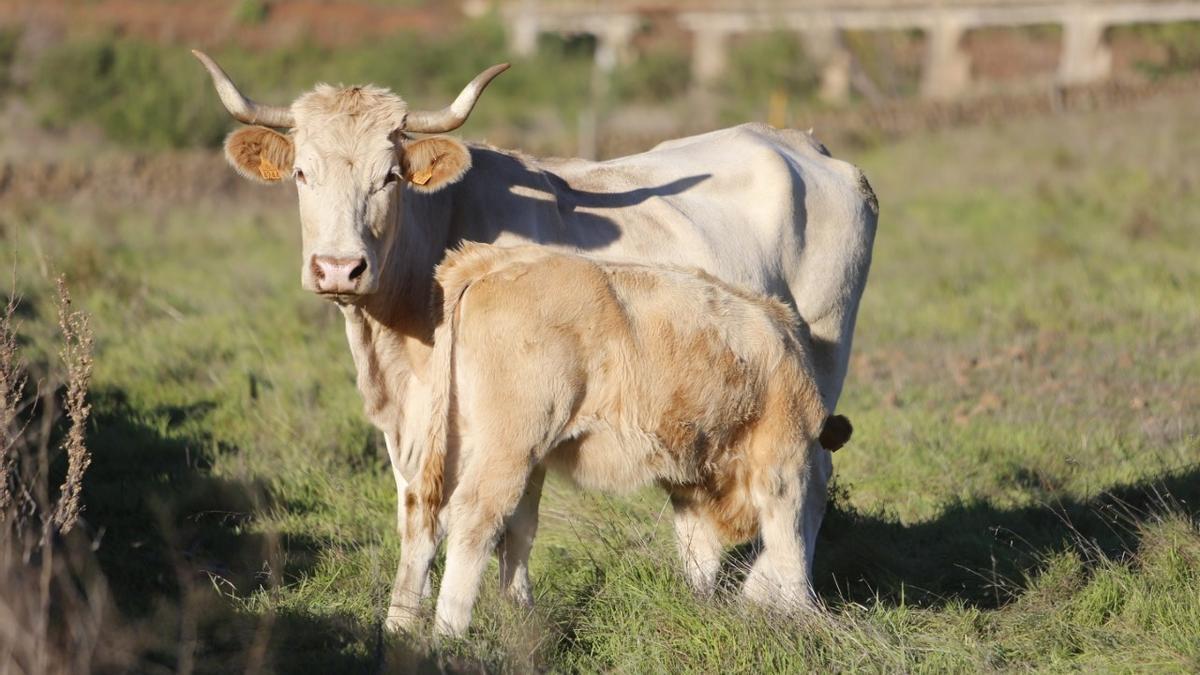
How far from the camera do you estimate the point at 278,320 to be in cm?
1115

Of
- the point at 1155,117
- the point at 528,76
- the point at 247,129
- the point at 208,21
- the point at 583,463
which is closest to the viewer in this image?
the point at 583,463

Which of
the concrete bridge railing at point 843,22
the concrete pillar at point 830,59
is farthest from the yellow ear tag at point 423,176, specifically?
the concrete pillar at point 830,59

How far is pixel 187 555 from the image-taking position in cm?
608

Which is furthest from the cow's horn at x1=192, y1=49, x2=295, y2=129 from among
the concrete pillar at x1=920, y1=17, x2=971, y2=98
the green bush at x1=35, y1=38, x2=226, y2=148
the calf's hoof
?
the concrete pillar at x1=920, y1=17, x2=971, y2=98

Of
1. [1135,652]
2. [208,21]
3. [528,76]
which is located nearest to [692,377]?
[1135,652]

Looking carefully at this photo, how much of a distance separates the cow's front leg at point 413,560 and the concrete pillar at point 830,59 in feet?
118

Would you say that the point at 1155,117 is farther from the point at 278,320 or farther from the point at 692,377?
the point at 692,377

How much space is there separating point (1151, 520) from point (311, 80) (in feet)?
121

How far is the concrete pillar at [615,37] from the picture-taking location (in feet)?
148

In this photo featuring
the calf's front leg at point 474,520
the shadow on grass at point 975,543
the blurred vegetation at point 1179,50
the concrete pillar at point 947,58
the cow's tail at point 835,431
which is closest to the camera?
the calf's front leg at point 474,520

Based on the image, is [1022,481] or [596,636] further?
[1022,481]

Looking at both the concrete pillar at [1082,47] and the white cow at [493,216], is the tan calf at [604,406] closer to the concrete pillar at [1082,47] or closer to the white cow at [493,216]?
the white cow at [493,216]

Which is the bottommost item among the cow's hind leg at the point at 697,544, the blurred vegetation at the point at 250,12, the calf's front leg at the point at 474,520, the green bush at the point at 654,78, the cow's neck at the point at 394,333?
the green bush at the point at 654,78

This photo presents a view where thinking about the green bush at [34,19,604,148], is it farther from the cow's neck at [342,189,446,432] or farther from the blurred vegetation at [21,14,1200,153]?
the cow's neck at [342,189,446,432]
